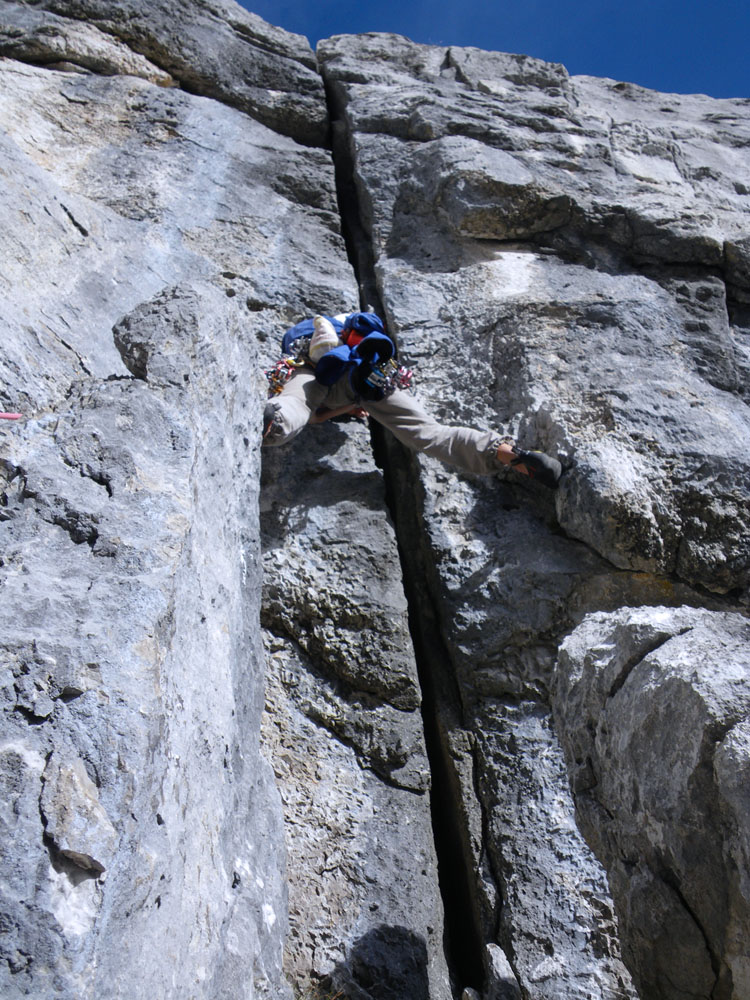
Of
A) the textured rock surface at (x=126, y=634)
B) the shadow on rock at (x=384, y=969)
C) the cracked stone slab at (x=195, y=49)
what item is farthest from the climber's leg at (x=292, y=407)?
the cracked stone slab at (x=195, y=49)

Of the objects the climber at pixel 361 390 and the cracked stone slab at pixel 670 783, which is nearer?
the cracked stone slab at pixel 670 783

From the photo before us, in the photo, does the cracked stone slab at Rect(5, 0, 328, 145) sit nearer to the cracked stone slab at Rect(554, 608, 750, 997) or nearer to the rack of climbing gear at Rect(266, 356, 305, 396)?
the rack of climbing gear at Rect(266, 356, 305, 396)

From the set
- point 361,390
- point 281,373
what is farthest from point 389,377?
point 281,373

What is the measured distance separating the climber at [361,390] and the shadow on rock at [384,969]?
Result: 240cm

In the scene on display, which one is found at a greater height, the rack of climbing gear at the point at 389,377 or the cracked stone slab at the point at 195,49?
the cracked stone slab at the point at 195,49

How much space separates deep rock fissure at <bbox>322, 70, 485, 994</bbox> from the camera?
3.62 metres

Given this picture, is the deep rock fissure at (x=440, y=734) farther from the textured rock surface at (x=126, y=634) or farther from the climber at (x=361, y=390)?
the textured rock surface at (x=126, y=634)

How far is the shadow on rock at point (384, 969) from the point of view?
10.3 ft

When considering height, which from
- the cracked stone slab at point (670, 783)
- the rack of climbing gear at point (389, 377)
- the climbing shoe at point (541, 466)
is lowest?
the cracked stone slab at point (670, 783)

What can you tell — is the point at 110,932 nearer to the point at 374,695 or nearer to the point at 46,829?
the point at 46,829

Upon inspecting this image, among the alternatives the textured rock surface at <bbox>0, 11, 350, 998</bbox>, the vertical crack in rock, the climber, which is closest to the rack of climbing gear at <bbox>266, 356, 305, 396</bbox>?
the climber

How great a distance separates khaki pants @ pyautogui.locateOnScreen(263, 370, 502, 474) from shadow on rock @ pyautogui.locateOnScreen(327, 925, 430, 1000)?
242 cm

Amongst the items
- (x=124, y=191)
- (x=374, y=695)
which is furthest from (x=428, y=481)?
(x=124, y=191)

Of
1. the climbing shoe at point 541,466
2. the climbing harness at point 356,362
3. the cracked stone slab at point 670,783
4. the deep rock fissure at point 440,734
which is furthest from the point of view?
the climbing harness at point 356,362
